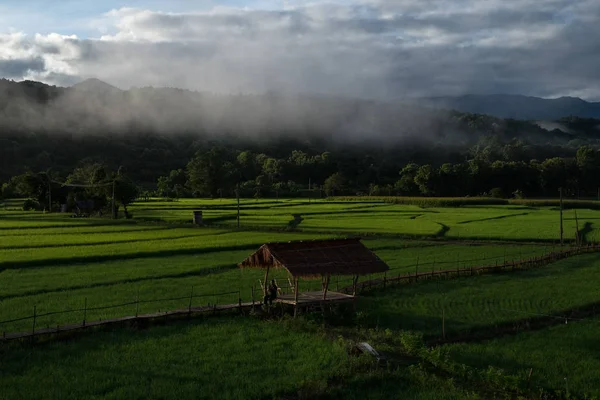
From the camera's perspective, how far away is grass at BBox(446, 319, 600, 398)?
16547 millimetres

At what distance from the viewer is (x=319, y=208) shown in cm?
8125

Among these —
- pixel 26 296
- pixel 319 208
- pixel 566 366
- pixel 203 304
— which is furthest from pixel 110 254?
pixel 319 208

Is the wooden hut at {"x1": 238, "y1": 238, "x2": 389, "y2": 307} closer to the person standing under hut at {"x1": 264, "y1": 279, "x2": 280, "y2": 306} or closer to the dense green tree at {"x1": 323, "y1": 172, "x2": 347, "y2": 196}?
the person standing under hut at {"x1": 264, "y1": 279, "x2": 280, "y2": 306}

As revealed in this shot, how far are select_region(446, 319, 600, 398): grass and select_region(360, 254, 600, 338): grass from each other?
180 cm

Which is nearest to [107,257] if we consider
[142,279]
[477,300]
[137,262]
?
[137,262]

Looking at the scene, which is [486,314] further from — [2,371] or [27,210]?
[27,210]

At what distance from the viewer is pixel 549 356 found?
18.7 m

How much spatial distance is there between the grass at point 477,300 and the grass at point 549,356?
5.91 feet

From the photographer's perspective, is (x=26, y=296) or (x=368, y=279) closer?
(x=26, y=296)

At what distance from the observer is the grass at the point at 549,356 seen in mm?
16547

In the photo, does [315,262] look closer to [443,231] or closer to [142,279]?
[142,279]

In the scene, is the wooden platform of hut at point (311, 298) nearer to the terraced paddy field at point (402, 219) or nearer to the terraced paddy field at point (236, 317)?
the terraced paddy field at point (236, 317)

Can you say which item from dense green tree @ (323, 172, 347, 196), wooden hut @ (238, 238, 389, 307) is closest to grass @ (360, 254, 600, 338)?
wooden hut @ (238, 238, 389, 307)

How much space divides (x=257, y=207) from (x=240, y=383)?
2704 inches
